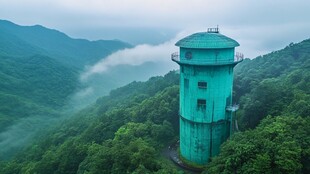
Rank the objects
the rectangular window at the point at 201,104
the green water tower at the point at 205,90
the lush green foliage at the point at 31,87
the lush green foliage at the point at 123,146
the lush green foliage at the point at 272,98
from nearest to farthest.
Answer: the lush green foliage at the point at 123,146
the green water tower at the point at 205,90
the lush green foliage at the point at 272,98
the rectangular window at the point at 201,104
the lush green foliage at the point at 31,87

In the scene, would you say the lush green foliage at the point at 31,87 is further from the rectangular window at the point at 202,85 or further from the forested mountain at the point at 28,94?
the rectangular window at the point at 202,85

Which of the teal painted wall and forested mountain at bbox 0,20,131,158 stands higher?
the teal painted wall

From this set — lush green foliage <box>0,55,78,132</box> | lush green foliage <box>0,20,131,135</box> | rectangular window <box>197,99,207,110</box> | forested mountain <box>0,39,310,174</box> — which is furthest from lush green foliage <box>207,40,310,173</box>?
lush green foliage <box>0,55,78,132</box>

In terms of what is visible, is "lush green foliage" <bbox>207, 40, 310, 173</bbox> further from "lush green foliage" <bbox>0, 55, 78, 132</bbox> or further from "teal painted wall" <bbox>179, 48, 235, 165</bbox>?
"lush green foliage" <bbox>0, 55, 78, 132</bbox>

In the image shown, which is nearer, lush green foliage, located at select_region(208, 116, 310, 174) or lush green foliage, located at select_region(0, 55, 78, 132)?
lush green foliage, located at select_region(208, 116, 310, 174)

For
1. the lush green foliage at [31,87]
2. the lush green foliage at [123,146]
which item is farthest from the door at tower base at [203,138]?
the lush green foliage at [31,87]

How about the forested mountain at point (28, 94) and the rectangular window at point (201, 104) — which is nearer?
the rectangular window at point (201, 104)

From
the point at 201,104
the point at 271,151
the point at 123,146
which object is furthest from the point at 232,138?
the point at 123,146

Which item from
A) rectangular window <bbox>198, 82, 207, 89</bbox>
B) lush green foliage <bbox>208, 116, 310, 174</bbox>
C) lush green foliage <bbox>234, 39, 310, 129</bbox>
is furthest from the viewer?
rectangular window <bbox>198, 82, 207, 89</bbox>

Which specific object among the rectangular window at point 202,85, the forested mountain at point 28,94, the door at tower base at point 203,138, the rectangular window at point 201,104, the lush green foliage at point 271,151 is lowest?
the forested mountain at point 28,94
